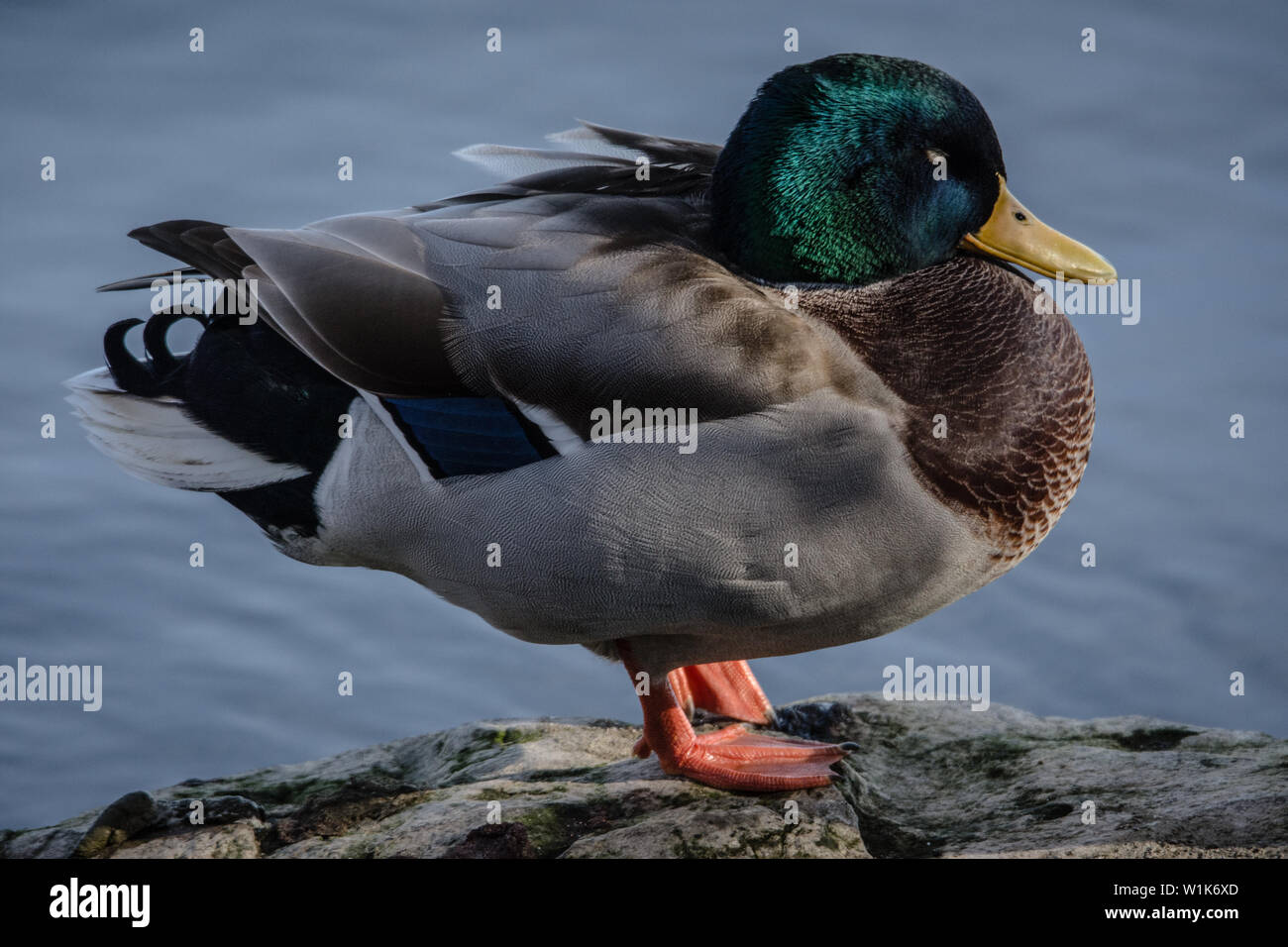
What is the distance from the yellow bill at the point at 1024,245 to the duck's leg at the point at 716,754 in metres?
1.41

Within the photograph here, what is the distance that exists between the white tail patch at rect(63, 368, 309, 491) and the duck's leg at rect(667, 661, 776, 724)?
1.38m

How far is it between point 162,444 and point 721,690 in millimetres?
1789

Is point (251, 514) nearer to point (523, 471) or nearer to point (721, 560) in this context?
point (523, 471)

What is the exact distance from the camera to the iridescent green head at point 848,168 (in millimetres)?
3910

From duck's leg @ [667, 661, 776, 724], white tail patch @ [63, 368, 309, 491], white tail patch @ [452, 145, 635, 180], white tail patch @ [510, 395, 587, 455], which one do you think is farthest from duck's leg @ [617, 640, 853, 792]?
white tail patch @ [452, 145, 635, 180]

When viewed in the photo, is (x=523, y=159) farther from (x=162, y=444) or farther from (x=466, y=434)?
(x=162, y=444)

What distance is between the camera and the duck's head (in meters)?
3.91

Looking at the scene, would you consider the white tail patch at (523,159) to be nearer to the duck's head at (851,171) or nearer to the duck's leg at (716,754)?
the duck's head at (851,171)

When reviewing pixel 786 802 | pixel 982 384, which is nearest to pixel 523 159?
pixel 982 384

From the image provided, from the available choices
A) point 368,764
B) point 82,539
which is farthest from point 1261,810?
point 82,539

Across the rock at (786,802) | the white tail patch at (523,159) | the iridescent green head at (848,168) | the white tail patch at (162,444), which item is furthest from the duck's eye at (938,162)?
the white tail patch at (162,444)

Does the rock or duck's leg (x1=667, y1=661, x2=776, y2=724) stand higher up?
duck's leg (x1=667, y1=661, x2=776, y2=724)

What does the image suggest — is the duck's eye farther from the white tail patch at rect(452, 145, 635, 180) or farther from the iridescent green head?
the white tail patch at rect(452, 145, 635, 180)

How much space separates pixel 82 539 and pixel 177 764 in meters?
1.13
